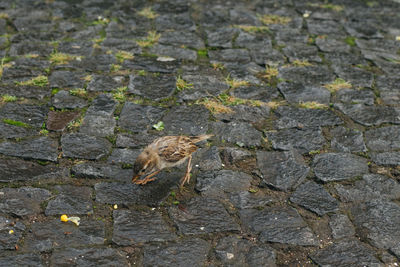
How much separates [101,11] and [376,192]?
609cm

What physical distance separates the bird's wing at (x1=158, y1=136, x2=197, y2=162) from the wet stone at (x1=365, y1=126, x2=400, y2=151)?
7.19ft

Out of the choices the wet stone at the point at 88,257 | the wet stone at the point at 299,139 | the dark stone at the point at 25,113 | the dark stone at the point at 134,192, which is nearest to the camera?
the wet stone at the point at 88,257

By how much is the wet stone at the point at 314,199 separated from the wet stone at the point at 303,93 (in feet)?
6.09

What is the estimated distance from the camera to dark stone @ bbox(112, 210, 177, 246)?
4785mm

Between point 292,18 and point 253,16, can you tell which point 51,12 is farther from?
point 292,18

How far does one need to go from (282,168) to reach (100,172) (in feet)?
6.37

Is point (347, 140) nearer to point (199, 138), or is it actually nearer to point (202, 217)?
point (199, 138)

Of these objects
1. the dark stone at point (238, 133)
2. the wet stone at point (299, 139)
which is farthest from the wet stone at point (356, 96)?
the dark stone at point (238, 133)

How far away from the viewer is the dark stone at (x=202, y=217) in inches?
196

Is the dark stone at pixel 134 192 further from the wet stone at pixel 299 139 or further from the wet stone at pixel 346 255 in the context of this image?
the wet stone at pixel 346 255

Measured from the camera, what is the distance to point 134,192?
17.7 feet

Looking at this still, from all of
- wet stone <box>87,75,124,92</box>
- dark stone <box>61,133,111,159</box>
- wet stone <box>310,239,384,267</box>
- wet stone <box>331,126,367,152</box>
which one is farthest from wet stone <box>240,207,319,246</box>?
wet stone <box>87,75,124,92</box>

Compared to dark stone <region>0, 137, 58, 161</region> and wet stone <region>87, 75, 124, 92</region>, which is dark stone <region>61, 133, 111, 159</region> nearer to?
dark stone <region>0, 137, 58, 161</region>

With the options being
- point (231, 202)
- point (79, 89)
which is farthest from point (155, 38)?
point (231, 202)
